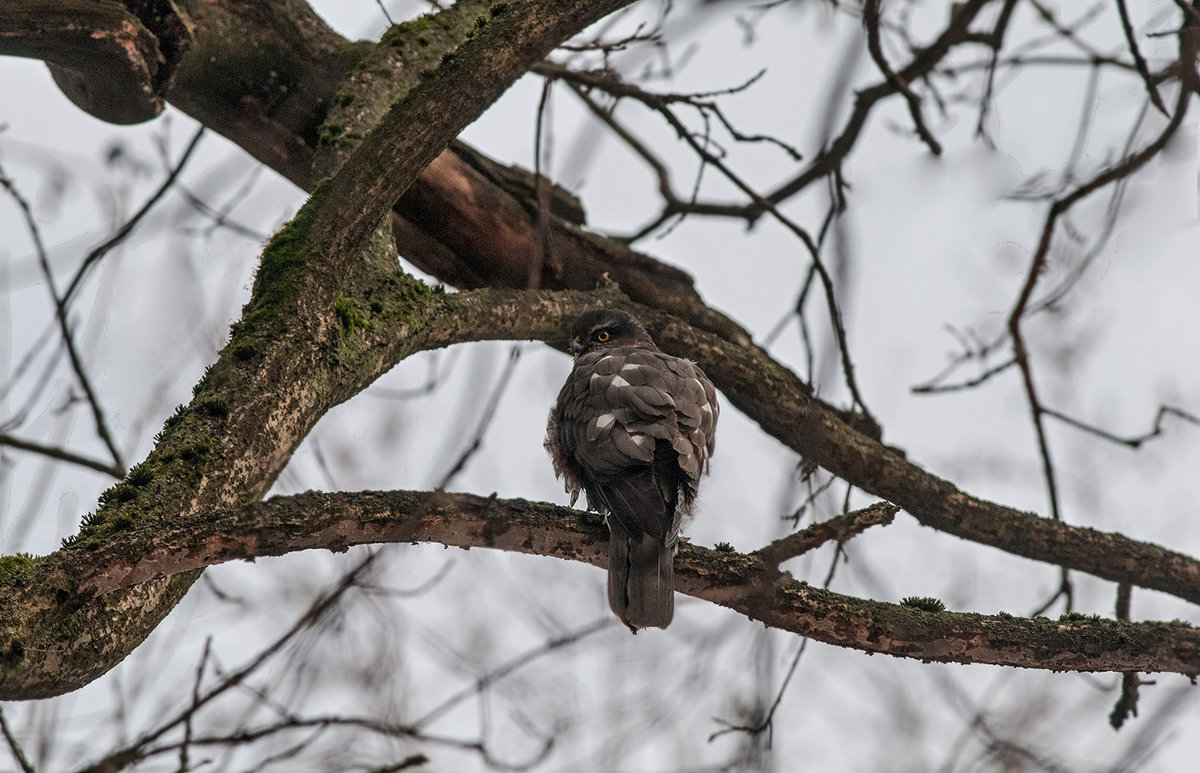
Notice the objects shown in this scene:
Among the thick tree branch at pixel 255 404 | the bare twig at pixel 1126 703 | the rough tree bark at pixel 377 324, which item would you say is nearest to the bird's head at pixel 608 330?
the rough tree bark at pixel 377 324

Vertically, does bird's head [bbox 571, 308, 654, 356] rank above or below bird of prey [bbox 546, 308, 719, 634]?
above

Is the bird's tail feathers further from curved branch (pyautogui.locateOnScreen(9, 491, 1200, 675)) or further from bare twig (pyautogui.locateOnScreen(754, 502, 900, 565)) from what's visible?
bare twig (pyautogui.locateOnScreen(754, 502, 900, 565))

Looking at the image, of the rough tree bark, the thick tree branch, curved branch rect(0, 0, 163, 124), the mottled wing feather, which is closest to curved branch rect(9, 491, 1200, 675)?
the rough tree bark

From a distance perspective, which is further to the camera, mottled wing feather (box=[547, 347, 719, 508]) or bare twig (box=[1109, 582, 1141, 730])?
bare twig (box=[1109, 582, 1141, 730])

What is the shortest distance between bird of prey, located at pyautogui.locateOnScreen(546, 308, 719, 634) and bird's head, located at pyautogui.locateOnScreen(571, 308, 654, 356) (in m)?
0.14

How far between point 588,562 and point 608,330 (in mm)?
1515

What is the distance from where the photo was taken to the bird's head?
431 centimetres

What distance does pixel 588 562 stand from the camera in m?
3.06

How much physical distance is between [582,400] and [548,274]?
1301 millimetres

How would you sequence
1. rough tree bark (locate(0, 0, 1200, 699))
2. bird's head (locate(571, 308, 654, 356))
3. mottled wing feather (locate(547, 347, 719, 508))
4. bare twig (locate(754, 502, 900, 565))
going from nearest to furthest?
rough tree bark (locate(0, 0, 1200, 699)) → bare twig (locate(754, 502, 900, 565)) → mottled wing feather (locate(547, 347, 719, 508)) → bird's head (locate(571, 308, 654, 356))

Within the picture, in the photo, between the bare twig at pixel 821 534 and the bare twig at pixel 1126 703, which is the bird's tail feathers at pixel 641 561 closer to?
the bare twig at pixel 821 534

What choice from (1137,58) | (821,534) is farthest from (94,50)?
(1137,58)

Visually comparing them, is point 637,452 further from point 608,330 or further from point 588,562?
point 608,330

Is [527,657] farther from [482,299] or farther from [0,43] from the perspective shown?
[0,43]
